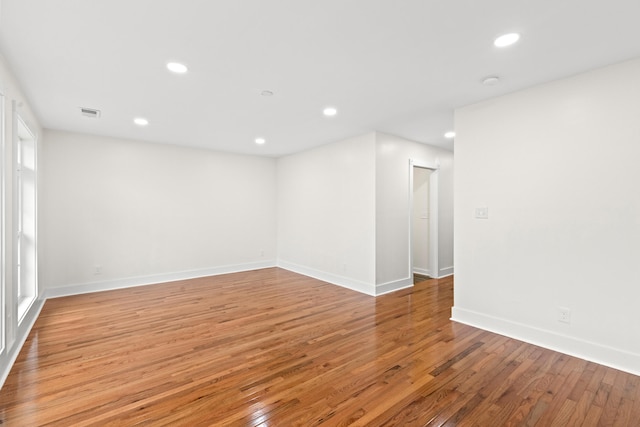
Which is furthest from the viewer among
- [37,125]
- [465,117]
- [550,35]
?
[37,125]

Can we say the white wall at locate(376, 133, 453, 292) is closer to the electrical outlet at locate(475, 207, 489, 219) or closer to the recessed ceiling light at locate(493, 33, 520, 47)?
the electrical outlet at locate(475, 207, 489, 219)

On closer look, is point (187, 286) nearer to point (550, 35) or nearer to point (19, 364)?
point (19, 364)

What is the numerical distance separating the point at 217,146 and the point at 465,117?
4.18 m

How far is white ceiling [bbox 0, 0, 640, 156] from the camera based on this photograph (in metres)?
1.79

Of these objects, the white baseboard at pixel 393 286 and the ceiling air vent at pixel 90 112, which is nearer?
the ceiling air vent at pixel 90 112

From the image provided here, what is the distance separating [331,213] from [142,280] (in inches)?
136

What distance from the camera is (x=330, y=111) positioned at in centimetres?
360

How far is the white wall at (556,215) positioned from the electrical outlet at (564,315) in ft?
0.11

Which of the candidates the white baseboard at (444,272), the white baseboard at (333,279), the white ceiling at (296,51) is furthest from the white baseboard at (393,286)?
the white ceiling at (296,51)

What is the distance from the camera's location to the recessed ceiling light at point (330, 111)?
3.53 m

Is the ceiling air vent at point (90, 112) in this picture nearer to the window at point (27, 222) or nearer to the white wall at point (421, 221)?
the window at point (27, 222)

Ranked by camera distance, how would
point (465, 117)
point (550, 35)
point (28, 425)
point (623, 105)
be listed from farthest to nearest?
point (465, 117) < point (623, 105) < point (550, 35) < point (28, 425)

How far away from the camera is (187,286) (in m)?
4.98

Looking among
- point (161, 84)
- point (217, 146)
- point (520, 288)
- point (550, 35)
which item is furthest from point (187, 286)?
point (550, 35)
